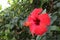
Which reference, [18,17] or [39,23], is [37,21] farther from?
[18,17]

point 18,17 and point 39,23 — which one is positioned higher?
point 18,17

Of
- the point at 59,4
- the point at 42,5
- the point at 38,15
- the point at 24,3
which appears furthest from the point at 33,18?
the point at 24,3

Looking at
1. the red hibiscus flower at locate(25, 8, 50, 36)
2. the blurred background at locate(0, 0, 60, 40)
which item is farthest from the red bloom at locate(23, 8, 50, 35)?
the blurred background at locate(0, 0, 60, 40)

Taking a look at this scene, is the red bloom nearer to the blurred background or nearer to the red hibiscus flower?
the red hibiscus flower

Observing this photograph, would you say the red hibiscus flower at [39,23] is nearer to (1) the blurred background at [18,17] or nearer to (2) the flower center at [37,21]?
(2) the flower center at [37,21]

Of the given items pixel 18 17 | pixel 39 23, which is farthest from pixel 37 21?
pixel 18 17

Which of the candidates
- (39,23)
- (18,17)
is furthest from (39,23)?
(18,17)

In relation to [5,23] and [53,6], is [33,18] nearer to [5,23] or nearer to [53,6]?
[53,6]

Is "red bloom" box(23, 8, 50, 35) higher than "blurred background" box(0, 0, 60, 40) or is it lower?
lower

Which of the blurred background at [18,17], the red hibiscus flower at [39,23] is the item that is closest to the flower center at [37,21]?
the red hibiscus flower at [39,23]

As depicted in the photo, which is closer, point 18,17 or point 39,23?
point 39,23

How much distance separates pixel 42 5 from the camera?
61.5 inches

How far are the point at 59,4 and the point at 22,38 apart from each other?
0.48 m

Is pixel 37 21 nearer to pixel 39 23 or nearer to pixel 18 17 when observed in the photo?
pixel 39 23
